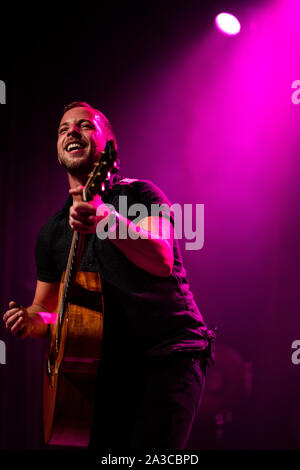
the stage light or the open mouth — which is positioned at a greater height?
the stage light

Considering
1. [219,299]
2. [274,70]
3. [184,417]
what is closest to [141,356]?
[184,417]

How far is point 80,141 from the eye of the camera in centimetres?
226

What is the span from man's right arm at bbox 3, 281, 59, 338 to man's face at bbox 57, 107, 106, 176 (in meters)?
0.64

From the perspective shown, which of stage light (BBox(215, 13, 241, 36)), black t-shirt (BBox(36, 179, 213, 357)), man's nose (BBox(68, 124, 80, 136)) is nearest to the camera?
black t-shirt (BBox(36, 179, 213, 357))

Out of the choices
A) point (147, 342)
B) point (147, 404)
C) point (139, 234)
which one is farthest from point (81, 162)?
point (147, 404)

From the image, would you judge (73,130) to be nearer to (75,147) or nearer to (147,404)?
(75,147)

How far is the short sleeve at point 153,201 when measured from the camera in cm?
193

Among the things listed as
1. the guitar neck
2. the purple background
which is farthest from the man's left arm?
the purple background

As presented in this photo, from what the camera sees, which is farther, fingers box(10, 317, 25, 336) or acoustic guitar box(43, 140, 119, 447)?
fingers box(10, 317, 25, 336)

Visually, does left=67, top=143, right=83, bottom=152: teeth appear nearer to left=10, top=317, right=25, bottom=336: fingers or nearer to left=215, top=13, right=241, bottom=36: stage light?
left=10, top=317, right=25, bottom=336: fingers

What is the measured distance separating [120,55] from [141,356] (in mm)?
3227

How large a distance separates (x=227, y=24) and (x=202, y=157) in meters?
1.16

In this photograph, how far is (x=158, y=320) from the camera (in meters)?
1.85

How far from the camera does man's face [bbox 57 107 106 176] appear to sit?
223 centimetres
